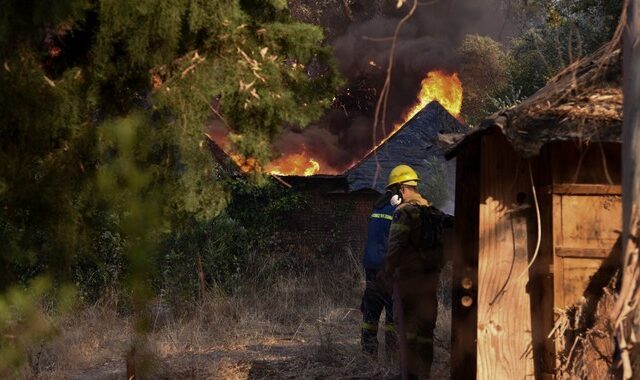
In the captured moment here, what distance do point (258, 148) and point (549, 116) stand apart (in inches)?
73.7

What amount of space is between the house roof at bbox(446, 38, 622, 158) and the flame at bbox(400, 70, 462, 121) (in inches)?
935

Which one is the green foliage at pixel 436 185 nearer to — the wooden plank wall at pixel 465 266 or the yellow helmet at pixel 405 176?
the yellow helmet at pixel 405 176

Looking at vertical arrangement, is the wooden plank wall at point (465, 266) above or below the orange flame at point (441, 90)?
below

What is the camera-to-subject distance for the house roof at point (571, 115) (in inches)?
212

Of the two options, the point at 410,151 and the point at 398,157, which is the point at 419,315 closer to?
the point at 398,157

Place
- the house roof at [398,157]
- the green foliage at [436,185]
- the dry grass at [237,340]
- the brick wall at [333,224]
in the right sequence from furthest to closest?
the house roof at [398,157]
the brick wall at [333,224]
the green foliage at [436,185]
the dry grass at [237,340]

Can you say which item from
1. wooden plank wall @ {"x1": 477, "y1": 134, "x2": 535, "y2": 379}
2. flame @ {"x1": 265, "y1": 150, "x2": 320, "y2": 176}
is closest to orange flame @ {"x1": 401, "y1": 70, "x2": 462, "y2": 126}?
flame @ {"x1": 265, "y1": 150, "x2": 320, "y2": 176}

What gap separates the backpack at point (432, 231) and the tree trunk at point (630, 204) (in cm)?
409

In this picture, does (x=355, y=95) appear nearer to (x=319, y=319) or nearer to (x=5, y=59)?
(x=319, y=319)

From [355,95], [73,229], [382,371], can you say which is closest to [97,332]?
[382,371]

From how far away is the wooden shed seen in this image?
5480 mm

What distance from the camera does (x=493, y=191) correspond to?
6.22 meters

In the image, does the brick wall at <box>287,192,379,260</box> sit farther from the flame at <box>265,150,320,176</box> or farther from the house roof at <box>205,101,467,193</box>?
the flame at <box>265,150,320,176</box>

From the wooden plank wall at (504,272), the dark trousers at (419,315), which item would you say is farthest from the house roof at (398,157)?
the wooden plank wall at (504,272)
